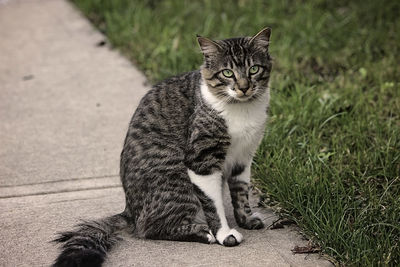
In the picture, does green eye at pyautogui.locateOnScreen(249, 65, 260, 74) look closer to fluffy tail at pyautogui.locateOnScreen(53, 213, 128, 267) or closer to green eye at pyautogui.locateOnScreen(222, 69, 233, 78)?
green eye at pyautogui.locateOnScreen(222, 69, 233, 78)

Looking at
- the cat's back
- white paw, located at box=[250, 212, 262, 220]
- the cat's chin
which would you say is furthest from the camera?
white paw, located at box=[250, 212, 262, 220]

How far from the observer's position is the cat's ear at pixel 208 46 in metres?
3.78

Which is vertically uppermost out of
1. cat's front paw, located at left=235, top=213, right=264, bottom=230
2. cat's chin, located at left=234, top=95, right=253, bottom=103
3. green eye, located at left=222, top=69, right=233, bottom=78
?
green eye, located at left=222, top=69, right=233, bottom=78

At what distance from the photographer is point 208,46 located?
12.5 ft

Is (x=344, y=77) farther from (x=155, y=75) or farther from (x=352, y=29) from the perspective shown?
(x=155, y=75)

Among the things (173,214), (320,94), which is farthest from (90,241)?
(320,94)

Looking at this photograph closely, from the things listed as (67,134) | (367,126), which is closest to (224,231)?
(367,126)

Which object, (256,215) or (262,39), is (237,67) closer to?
(262,39)

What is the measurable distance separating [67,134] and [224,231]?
7.37 ft

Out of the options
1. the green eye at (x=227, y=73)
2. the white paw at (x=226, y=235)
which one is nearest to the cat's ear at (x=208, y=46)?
the green eye at (x=227, y=73)

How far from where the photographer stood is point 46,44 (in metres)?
7.51

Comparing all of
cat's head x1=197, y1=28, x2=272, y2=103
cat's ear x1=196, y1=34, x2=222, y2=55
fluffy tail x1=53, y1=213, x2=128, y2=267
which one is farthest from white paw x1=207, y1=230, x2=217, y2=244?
cat's ear x1=196, y1=34, x2=222, y2=55

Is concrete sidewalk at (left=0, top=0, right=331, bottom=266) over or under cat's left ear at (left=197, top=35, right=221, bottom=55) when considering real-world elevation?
under

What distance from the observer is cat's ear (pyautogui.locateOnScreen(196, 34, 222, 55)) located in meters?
3.78
